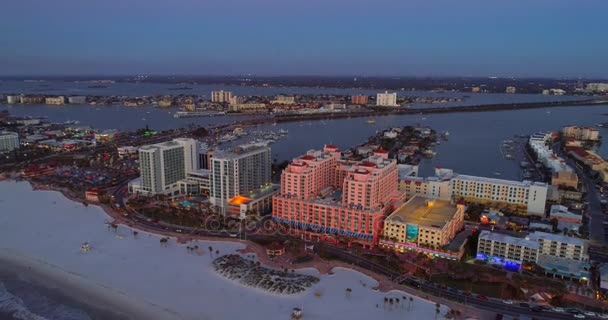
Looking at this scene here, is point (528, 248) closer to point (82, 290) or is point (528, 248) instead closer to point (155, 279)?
point (155, 279)

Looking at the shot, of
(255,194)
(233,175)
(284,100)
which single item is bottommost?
(255,194)

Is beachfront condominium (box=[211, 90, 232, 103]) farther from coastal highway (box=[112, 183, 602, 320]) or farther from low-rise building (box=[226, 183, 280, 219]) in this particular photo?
coastal highway (box=[112, 183, 602, 320])

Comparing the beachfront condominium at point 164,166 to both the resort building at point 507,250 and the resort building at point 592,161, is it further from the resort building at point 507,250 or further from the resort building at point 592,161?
the resort building at point 592,161

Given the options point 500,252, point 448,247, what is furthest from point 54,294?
point 500,252

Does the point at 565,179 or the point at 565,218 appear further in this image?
the point at 565,179

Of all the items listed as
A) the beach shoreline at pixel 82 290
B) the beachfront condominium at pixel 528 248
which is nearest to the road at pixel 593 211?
the beachfront condominium at pixel 528 248

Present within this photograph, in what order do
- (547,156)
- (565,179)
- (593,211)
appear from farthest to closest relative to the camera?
(547,156)
(565,179)
(593,211)

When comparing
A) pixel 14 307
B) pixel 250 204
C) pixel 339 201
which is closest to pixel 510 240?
pixel 339 201

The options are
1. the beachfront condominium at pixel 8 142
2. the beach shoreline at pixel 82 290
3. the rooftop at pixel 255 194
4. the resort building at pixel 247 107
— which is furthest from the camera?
the resort building at pixel 247 107
